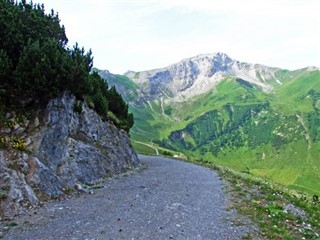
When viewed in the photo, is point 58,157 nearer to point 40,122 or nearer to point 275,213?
point 40,122

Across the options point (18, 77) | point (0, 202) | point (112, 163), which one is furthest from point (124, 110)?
point (0, 202)

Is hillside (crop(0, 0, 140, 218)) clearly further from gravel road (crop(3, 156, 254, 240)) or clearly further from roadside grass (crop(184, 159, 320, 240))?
roadside grass (crop(184, 159, 320, 240))

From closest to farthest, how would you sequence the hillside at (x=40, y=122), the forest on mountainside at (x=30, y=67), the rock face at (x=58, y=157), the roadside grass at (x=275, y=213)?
the roadside grass at (x=275, y=213), the rock face at (x=58, y=157), the hillside at (x=40, y=122), the forest on mountainside at (x=30, y=67)

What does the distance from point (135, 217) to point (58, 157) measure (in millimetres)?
11930

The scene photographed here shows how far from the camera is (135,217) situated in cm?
1939

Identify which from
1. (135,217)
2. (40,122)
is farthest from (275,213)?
(40,122)

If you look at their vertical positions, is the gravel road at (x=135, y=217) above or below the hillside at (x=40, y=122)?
below

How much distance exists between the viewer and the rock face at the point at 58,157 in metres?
22.2

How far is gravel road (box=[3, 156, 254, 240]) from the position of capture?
651 inches

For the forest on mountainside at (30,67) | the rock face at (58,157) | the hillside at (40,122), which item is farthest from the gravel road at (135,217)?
the forest on mountainside at (30,67)

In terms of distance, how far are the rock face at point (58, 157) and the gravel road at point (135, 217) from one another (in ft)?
5.28

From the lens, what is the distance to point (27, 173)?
23750 mm

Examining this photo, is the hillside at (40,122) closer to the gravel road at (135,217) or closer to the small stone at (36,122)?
the small stone at (36,122)

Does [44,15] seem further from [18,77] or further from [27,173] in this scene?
[27,173]
